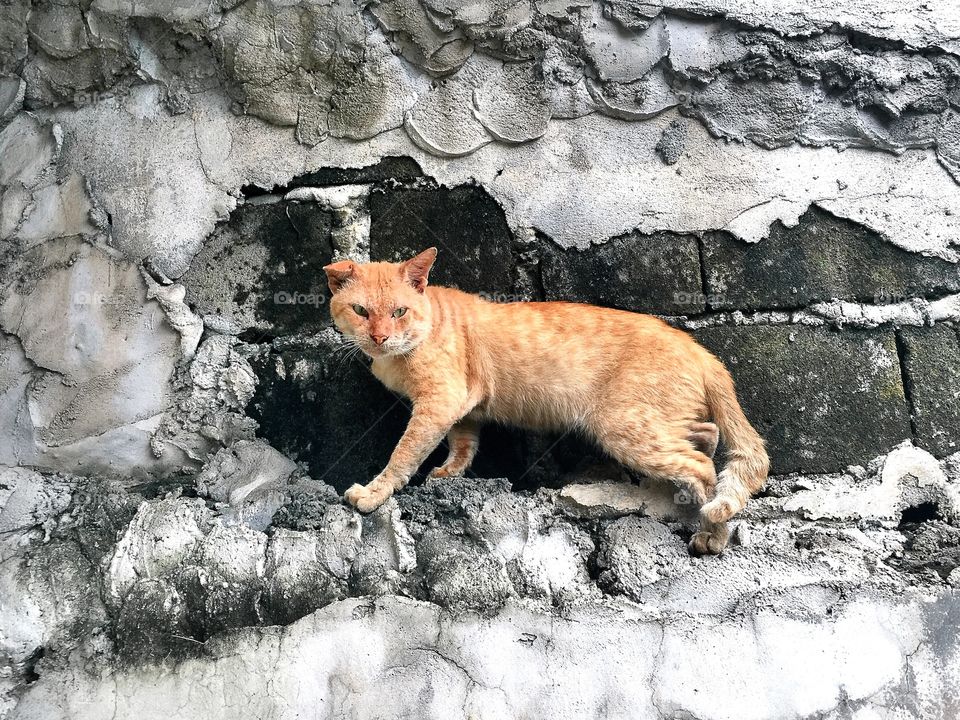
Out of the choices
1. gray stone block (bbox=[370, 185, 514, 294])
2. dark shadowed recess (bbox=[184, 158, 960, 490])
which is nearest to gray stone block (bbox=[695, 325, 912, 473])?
dark shadowed recess (bbox=[184, 158, 960, 490])

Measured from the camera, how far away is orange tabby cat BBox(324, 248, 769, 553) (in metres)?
2.80

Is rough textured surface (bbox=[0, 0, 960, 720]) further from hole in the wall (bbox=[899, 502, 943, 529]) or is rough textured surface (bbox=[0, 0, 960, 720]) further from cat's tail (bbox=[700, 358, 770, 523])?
cat's tail (bbox=[700, 358, 770, 523])

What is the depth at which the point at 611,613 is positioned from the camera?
2650 mm

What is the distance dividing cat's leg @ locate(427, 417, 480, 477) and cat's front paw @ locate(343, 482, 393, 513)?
311 mm

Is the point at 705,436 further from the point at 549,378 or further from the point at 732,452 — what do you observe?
the point at 549,378

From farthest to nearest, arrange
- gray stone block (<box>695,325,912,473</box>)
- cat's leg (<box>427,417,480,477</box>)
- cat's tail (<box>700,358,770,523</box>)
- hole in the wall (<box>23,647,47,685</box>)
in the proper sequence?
cat's leg (<box>427,417,480,477</box>), gray stone block (<box>695,325,912,473</box>), cat's tail (<box>700,358,770,523</box>), hole in the wall (<box>23,647,47,685</box>)

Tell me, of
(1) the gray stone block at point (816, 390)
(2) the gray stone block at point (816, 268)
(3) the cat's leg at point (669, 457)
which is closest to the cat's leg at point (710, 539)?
(3) the cat's leg at point (669, 457)

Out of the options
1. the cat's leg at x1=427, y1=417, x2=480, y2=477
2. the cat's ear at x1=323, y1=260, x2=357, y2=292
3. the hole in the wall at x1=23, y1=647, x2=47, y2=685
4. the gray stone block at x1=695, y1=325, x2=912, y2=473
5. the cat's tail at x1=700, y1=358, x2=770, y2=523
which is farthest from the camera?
the cat's leg at x1=427, y1=417, x2=480, y2=477

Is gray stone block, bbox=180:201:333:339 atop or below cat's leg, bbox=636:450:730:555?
atop

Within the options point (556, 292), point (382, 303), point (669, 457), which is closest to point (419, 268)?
point (382, 303)

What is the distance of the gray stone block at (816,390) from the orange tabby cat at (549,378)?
0.14 meters

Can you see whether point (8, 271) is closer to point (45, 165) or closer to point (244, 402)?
point (45, 165)

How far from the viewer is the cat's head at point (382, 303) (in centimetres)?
285

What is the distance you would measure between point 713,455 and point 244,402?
5.66 feet
